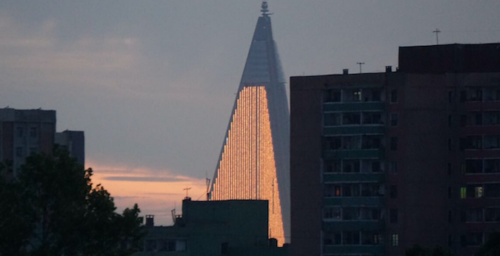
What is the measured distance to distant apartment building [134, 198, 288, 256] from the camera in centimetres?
14950

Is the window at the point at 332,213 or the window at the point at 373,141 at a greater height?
the window at the point at 373,141

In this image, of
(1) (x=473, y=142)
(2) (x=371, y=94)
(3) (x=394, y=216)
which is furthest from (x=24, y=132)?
(1) (x=473, y=142)

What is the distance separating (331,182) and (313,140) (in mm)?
4938

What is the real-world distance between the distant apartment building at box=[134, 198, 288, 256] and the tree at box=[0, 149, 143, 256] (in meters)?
61.2

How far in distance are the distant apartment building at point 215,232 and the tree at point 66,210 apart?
6121 cm

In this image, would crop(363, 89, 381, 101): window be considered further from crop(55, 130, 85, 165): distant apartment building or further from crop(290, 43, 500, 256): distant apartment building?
crop(55, 130, 85, 165): distant apartment building

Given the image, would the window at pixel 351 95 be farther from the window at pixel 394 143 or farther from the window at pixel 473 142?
the window at pixel 473 142

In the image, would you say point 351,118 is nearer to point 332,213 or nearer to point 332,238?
point 332,213

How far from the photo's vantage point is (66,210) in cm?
8425

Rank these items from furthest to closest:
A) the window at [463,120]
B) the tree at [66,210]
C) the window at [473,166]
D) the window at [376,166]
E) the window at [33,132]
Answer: the window at [33,132], the window at [376,166], the window at [463,120], the window at [473,166], the tree at [66,210]

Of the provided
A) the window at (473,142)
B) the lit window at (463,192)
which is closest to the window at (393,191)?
the lit window at (463,192)

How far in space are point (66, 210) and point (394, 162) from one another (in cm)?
7053

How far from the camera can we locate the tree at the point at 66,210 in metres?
84.1

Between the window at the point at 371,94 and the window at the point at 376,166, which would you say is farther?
the window at the point at 371,94
